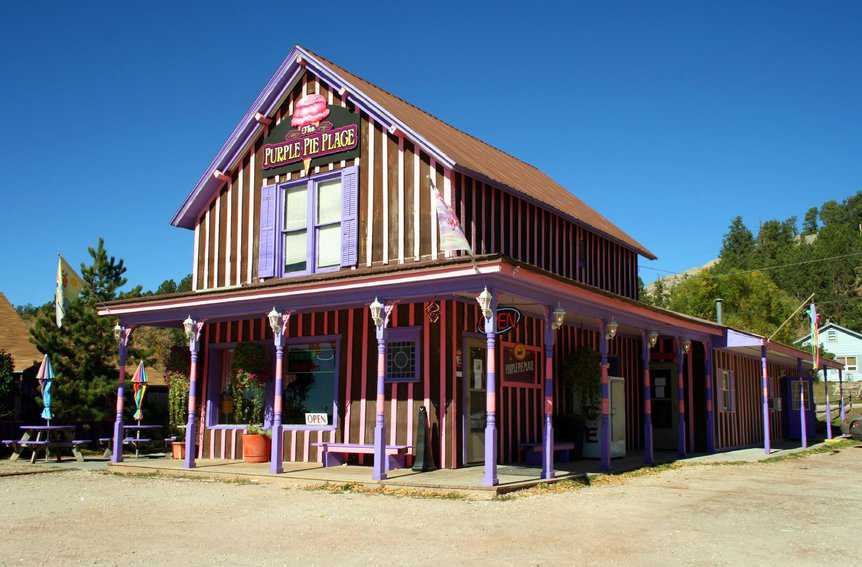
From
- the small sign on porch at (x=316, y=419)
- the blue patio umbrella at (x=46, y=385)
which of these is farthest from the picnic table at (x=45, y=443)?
the small sign on porch at (x=316, y=419)

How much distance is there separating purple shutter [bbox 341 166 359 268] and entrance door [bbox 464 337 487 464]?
3.01 m

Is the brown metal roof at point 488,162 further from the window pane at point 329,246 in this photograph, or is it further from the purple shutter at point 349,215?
the window pane at point 329,246

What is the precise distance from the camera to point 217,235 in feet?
61.0

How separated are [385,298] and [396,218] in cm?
293

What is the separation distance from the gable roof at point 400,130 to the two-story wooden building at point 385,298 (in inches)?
2.0

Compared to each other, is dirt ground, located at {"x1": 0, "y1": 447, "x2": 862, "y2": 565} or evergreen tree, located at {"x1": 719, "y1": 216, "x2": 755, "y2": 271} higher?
evergreen tree, located at {"x1": 719, "y1": 216, "x2": 755, "y2": 271}

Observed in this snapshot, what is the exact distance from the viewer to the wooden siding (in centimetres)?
1529

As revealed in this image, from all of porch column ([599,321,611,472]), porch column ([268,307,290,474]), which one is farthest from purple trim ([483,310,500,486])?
porch column ([268,307,290,474])

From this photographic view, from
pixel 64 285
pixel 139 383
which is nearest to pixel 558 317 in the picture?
pixel 64 285

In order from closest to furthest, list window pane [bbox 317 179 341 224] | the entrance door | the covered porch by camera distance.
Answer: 1. the covered porch
2. the entrance door
3. window pane [bbox 317 179 341 224]

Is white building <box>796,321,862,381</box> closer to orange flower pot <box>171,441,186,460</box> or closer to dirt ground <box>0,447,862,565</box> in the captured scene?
dirt ground <box>0,447,862,565</box>

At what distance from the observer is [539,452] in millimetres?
15312

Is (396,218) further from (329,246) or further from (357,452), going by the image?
(357,452)

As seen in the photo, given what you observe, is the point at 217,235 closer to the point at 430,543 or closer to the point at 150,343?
the point at 430,543
